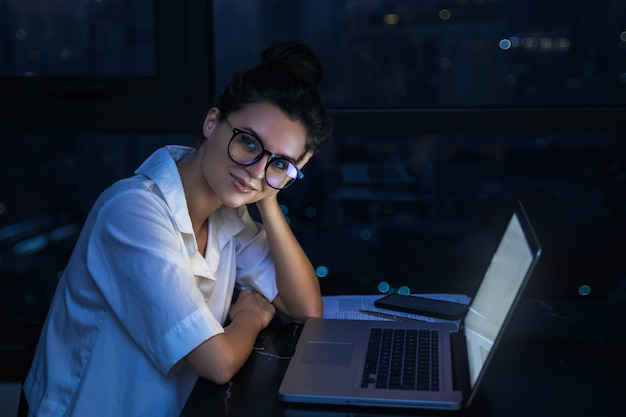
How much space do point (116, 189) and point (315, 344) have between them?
50 cm

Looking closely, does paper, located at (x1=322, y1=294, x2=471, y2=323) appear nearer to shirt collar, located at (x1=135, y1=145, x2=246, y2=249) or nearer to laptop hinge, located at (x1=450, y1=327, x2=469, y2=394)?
laptop hinge, located at (x1=450, y1=327, x2=469, y2=394)

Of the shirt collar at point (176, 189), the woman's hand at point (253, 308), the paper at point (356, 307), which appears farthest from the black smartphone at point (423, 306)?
the shirt collar at point (176, 189)

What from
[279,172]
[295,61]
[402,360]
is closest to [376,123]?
[295,61]

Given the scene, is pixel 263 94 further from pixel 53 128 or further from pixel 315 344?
pixel 53 128

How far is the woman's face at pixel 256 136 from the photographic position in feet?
4.76

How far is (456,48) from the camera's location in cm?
220

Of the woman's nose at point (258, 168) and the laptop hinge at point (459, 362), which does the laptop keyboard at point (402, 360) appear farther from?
the woman's nose at point (258, 168)

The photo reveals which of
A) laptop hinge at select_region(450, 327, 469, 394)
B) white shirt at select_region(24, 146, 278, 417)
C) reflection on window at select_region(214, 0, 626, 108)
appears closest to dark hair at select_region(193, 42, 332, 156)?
white shirt at select_region(24, 146, 278, 417)

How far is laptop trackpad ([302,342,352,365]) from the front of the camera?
1.35m

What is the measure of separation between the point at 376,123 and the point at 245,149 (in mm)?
723

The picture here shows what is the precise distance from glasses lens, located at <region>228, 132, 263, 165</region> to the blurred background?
67 centimetres

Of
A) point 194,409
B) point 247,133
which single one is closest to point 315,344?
point 194,409

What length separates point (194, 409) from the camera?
1.20 m

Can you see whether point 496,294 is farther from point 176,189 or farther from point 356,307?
point 176,189
